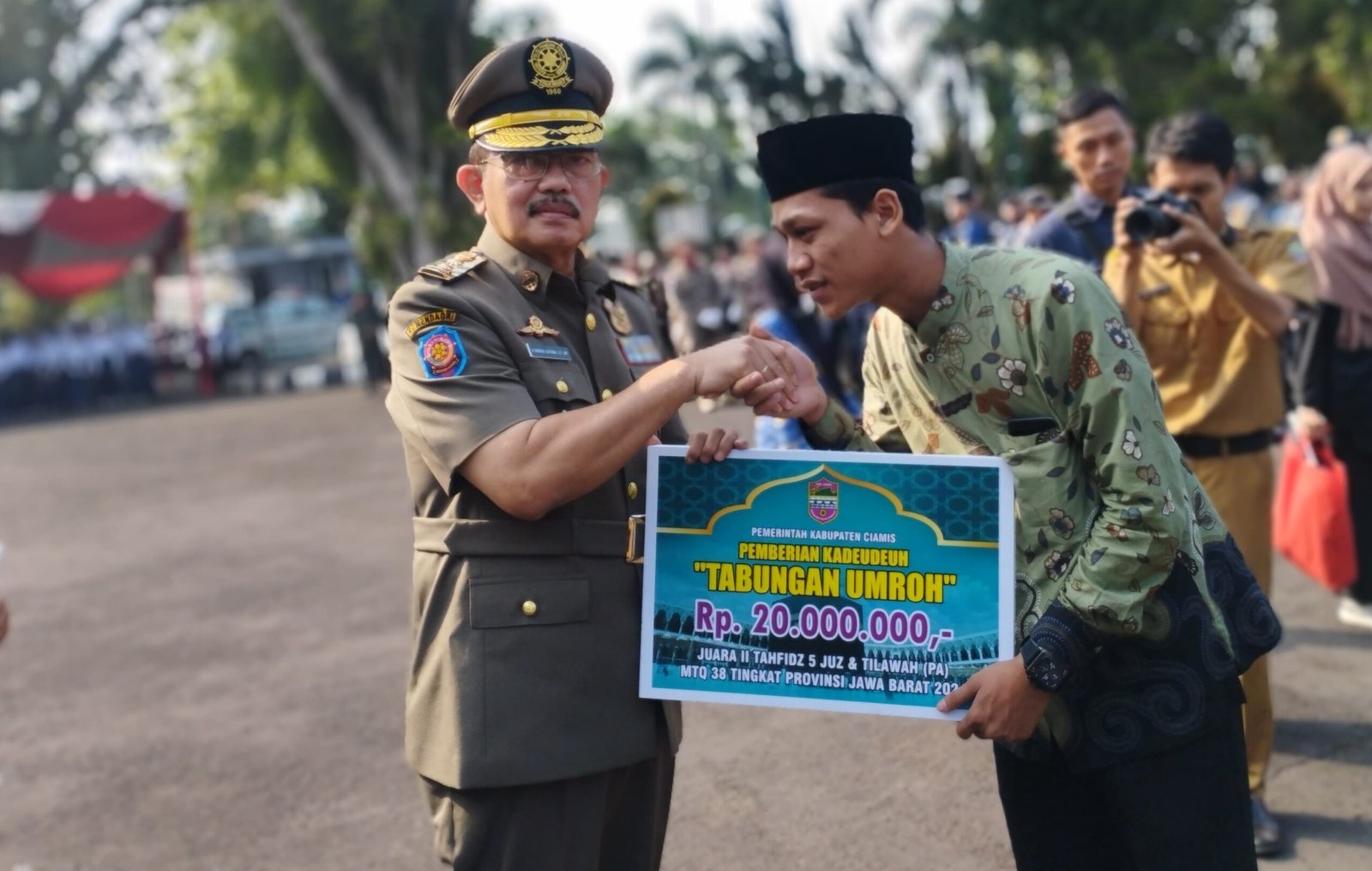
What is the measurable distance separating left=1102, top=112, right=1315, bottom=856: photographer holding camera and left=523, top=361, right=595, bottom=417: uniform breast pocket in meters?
2.31

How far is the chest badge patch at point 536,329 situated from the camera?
2.54 metres

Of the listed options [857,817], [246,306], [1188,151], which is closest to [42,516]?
[857,817]

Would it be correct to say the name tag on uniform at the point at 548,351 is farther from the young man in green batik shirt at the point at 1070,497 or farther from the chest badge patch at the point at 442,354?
the young man in green batik shirt at the point at 1070,497

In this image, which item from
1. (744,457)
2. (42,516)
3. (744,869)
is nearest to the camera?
(744,457)

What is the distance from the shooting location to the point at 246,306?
110 ft

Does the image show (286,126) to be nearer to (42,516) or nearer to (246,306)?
(246,306)

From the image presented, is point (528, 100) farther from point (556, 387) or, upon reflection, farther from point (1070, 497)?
point (1070, 497)

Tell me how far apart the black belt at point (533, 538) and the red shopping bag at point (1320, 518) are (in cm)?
395

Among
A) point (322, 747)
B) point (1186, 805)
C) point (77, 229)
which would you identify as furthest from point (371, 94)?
point (1186, 805)

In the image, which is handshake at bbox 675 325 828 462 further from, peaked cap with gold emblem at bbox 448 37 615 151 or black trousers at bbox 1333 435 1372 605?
black trousers at bbox 1333 435 1372 605

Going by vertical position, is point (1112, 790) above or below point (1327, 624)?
above

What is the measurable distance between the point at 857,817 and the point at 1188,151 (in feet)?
7.50

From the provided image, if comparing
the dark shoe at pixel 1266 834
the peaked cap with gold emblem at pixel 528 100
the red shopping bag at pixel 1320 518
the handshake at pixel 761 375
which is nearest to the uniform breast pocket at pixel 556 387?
the handshake at pixel 761 375

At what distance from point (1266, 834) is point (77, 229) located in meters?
23.3
